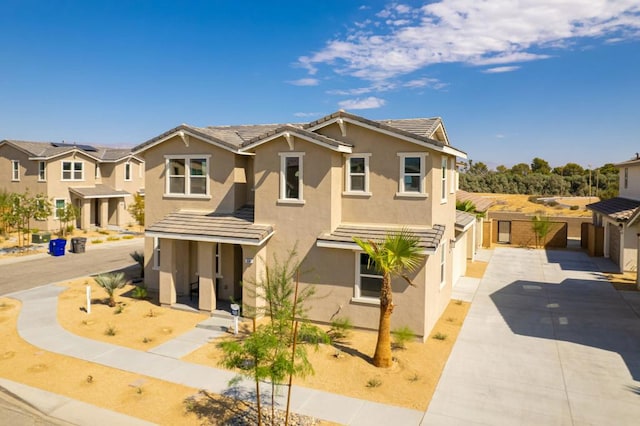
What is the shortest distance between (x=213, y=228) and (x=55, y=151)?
2662cm

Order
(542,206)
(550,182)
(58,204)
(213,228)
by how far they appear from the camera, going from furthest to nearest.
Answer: (550,182), (542,206), (58,204), (213,228)

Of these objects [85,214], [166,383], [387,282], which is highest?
[85,214]

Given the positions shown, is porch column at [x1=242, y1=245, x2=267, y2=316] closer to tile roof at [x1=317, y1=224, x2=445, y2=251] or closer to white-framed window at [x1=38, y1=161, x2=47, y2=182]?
tile roof at [x1=317, y1=224, x2=445, y2=251]

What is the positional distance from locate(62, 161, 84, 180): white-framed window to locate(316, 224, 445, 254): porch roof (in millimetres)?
29790

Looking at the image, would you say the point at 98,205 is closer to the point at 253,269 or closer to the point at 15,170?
the point at 15,170

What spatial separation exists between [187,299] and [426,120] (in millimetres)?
11573

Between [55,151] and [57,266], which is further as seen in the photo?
[55,151]

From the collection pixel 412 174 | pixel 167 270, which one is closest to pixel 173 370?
pixel 167 270

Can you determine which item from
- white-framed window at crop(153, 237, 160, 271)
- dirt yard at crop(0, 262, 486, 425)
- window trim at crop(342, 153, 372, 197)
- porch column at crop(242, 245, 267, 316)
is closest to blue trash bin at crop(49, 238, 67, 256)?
dirt yard at crop(0, 262, 486, 425)

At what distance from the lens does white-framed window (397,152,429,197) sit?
14.5 m

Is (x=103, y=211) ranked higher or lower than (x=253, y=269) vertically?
higher

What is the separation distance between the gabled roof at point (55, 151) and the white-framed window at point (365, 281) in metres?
24.3

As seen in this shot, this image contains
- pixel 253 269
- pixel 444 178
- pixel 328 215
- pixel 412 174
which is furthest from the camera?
pixel 444 178

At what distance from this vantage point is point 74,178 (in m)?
36.8
